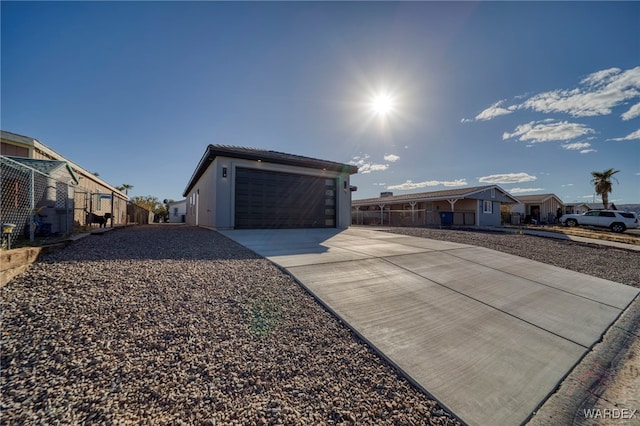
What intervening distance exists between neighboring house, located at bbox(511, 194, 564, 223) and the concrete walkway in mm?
28920

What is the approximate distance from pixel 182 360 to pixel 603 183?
4305cm

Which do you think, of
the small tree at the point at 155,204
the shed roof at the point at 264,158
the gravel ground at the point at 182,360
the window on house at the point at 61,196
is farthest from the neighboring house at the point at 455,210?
the small tree at the point at 155,204

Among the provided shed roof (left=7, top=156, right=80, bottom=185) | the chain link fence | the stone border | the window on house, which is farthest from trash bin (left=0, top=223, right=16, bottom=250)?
shed roof (left=7, top=156, right=80, bottom=185)

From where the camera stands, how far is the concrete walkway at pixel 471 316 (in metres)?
1.83

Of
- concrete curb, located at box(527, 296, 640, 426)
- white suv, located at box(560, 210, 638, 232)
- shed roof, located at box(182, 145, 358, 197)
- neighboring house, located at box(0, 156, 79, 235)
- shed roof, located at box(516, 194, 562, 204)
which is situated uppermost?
shed roof, located at box(182, 145, 358, 197)

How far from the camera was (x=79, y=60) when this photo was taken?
6781 millimetres

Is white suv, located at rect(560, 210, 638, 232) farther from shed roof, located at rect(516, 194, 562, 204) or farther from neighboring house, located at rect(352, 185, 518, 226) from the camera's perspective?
shed roof, located at rect(516, 194, 562, 204)

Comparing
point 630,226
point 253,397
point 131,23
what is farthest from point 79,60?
point 630,226

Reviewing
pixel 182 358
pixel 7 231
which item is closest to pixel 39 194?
pixel 7 231

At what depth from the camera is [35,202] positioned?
5.70 meters

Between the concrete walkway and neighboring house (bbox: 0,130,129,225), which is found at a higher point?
neighboring house (bbox: 0,130,129,225)

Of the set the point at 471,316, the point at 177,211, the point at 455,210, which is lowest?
the point at 471,316

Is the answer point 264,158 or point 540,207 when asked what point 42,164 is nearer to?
point 264,158

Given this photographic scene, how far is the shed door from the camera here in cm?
1004
